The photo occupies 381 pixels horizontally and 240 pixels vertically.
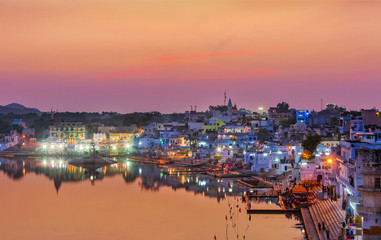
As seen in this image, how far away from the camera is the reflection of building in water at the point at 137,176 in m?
27.4

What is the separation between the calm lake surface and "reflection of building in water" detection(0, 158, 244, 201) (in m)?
0.06

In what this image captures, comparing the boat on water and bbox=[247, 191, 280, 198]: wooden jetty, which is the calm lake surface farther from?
the boat on water

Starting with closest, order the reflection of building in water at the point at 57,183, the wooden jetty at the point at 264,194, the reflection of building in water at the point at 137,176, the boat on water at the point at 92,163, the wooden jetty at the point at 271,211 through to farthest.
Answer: the wooden jetty at the point at 271,211 < the wooden jetty at the point at 264,194 < the reflection of building in water at the point at 137,176 < the reflection of building in water at the point at 57,183 < the boat on water at the point at 92,163

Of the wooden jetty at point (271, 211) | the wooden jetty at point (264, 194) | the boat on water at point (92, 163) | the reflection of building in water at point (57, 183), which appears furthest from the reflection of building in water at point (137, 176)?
the wooden jetty at point (271, 211)

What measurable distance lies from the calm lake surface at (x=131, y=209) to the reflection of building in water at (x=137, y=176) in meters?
0.06

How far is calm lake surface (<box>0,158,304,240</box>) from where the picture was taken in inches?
713

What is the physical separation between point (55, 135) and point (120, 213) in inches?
1753

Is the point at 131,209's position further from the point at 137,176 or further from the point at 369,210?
the point at 369,210

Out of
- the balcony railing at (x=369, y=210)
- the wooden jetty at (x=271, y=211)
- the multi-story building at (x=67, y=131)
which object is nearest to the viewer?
the balcony railing at (x=369, y=210)

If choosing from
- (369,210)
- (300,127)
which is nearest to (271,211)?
(369,210)

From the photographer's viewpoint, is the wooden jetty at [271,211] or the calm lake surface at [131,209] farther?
the wooden jetty at [271,211]

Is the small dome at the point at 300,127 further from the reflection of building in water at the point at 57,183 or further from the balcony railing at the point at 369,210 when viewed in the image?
the balcony railing at the point at 369,210

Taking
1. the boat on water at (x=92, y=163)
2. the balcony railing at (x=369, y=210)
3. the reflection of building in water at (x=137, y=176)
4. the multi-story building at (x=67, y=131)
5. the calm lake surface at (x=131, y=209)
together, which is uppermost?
the multi-story building at (x=67, y=131)

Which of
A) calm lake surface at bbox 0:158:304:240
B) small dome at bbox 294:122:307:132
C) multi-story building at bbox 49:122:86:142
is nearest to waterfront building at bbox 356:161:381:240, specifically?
calm lake surface at bbox 0:158:304:240
